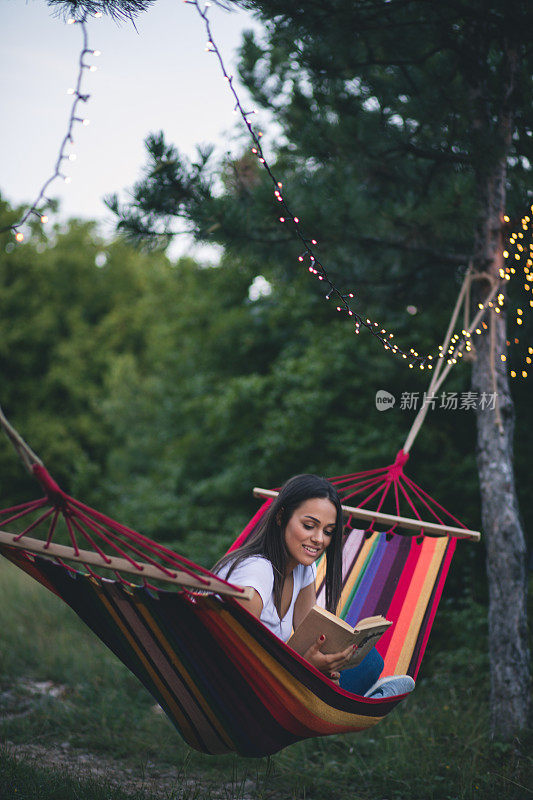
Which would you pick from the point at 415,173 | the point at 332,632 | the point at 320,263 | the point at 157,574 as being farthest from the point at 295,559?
the point at 415,173

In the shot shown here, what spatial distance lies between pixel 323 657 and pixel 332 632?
79 mm

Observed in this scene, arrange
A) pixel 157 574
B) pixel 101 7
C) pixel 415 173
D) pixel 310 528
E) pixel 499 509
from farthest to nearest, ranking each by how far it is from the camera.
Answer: pixel 415 173
pixel 499 509
pixel 101 7
pixel 310 528
pixel 157 574

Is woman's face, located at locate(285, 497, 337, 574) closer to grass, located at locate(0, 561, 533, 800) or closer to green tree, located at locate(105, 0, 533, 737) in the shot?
grass, located at locate(0, 561, 533, 800)

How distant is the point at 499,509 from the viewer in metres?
2.62

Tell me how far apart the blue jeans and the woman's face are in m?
0.38

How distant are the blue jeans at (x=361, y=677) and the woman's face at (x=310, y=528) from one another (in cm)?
38

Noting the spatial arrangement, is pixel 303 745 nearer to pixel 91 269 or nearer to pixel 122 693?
pixel 122 693

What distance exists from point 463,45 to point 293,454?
288 cm

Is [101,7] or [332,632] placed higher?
[101,7]

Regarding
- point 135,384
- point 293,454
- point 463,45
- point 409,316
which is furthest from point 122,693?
point 135,384

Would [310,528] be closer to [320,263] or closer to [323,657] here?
[323,657]

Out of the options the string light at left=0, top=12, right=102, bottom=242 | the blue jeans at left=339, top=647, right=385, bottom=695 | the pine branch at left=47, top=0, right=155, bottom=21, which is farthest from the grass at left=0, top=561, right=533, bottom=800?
the pine branch at left=47, top=0, right=155, bottom=21

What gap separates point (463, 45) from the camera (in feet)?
8.99

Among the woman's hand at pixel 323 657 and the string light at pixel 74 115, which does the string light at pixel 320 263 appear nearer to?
the string light at pixel 74 115
